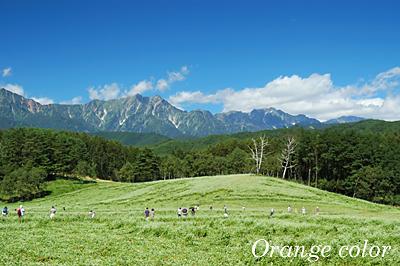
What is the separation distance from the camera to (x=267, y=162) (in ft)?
363

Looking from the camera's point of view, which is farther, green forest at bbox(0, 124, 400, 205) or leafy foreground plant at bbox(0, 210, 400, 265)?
green forest at bbox(0, 124, 400, 205)

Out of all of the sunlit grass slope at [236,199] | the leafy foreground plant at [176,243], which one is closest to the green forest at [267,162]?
the sunlit grass slope at [236,199]

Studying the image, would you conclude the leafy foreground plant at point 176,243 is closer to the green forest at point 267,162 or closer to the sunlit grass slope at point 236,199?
the sunlit grass slope at point 236,199

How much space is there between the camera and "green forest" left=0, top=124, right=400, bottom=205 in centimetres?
8081

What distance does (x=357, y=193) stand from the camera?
82938 mm

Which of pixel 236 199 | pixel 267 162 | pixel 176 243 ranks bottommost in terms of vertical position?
pixel 236 199

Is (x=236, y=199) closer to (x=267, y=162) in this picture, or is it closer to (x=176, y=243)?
(x=176, y=243)

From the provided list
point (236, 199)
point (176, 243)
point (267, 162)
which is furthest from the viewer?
point (267, 162)

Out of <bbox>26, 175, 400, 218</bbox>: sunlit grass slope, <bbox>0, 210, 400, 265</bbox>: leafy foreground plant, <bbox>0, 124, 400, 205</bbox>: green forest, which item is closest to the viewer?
<bbox>0, 210, 400, 265</bbox>: leafy foreground plant

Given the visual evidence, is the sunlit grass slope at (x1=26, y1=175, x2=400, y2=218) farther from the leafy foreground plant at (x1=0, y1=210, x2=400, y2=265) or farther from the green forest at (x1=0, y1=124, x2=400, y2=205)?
the leafy foreground plant at (x1=0, y1=210, x2=400, y2=265)

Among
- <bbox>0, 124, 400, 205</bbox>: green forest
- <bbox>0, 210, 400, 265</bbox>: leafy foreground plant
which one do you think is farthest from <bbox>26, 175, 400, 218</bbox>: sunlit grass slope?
<bbox>0, 210, 400, 265</bbox>: leafy foreground plant

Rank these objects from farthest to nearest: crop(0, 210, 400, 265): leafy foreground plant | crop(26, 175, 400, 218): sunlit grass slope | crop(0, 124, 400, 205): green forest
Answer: crop(0, 124, 400, 205): green forest, crop(26, 175, 400, 218): sunlit grass slope, crop(0, 210, 400, 265): leafy foreground plant

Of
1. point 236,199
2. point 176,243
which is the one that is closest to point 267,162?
point 236,199

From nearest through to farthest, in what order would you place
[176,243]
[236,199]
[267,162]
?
1. [176,243]
2. [236,199]
3. [267,162]
